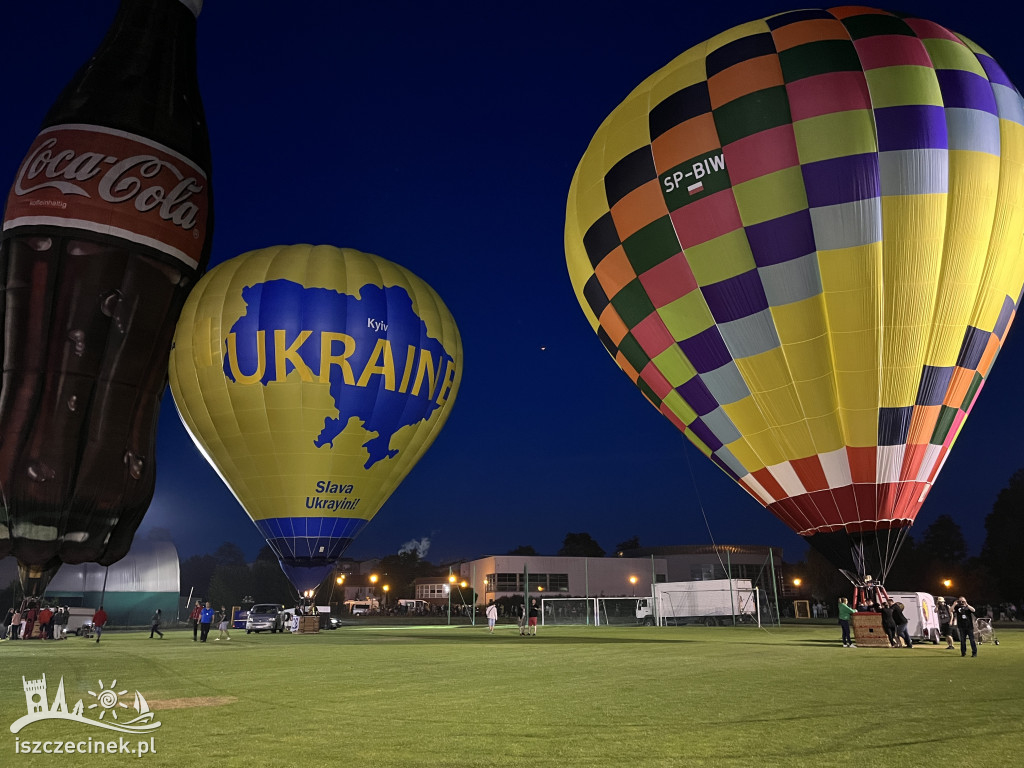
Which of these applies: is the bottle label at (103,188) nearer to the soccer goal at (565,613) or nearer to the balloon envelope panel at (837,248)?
the balloon envelope panel at (837,248)

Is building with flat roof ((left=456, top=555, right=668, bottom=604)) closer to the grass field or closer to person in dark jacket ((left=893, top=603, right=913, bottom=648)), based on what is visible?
person in dark jacket ((left=893, top=603, right=913, bottom=648))

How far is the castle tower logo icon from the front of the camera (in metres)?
6.47

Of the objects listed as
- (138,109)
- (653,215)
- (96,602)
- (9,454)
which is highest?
(138,109)

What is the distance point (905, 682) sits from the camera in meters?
9.30

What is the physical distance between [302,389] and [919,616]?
700 inches

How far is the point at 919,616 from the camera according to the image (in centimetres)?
1966

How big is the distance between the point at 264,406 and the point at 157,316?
4119mm

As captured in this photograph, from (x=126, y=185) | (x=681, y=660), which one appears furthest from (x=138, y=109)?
(x=681, y=660)

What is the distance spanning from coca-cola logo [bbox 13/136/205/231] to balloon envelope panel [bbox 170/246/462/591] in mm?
2539

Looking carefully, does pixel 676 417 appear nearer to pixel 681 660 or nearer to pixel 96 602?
pixel 681 660

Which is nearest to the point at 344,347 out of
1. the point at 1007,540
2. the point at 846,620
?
the point at 846,620

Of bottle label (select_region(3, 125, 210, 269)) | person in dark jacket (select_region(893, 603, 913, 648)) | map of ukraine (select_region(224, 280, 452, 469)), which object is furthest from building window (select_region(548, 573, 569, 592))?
bottle label (select_region(3, 125, 210, 269))

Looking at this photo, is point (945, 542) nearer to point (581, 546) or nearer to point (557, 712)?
point (581, 546)

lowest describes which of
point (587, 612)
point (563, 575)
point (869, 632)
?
point (587, 612)
